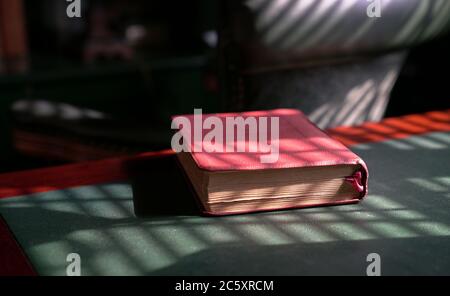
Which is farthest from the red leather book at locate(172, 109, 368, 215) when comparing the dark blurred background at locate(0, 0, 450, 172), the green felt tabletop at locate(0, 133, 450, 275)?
the dark blurred background at locate(0, 0, 450, 172)

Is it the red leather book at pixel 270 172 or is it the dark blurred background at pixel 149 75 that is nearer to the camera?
the red leather book at pixel 270 172

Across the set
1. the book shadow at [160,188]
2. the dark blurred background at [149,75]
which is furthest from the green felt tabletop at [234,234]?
the dark blurred background at [149,75]

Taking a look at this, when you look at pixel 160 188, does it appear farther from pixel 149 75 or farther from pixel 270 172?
pixel 149 75

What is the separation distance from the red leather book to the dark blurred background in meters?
0.26

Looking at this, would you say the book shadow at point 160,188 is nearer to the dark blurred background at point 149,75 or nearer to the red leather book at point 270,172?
the red leather book at point 270,172

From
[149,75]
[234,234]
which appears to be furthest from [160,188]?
[149,75]

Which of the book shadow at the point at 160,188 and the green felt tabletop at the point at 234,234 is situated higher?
the book shadow at the point at 160,188

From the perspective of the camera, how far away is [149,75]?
2912 millimetres

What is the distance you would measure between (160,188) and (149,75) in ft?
7.58

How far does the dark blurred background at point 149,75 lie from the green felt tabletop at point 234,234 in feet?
0.92

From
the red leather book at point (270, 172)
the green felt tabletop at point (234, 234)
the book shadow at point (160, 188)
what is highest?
the red leather book at point (270, 172)

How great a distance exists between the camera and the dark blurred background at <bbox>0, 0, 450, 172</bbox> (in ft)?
2.95

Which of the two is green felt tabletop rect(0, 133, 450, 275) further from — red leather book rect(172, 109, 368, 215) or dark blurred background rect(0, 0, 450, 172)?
dark blurred background rect(0, 0, 450, 172)

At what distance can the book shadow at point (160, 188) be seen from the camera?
0.61 metres
